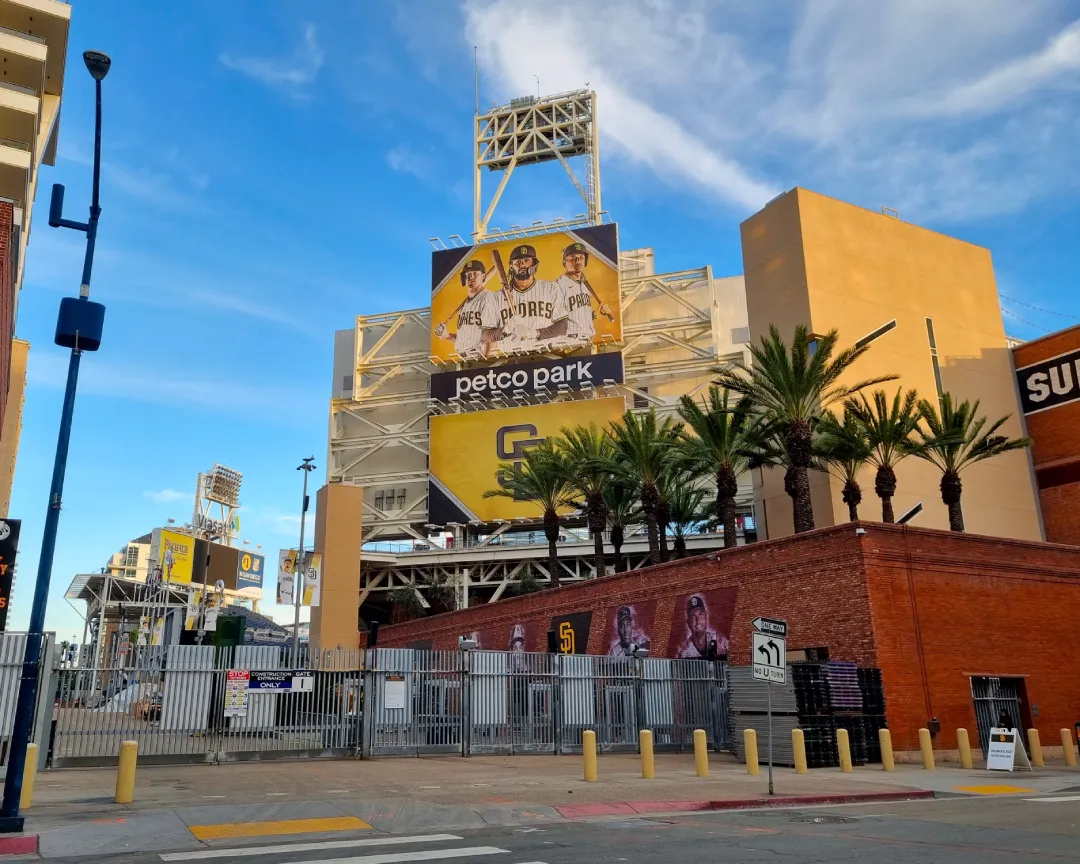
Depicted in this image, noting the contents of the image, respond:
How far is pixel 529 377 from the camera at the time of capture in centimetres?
7388

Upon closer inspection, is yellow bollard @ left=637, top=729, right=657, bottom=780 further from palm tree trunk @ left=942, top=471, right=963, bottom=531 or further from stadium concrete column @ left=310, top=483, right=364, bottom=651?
stadium concrete column @ left=310, top=483, right=364, bottom=651

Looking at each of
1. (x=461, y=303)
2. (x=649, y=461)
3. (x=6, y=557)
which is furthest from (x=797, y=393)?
(x=461, y=303)

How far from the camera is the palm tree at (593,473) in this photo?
41.7 meters

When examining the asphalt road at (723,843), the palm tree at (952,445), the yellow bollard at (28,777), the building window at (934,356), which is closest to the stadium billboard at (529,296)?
the building window at (934,356)

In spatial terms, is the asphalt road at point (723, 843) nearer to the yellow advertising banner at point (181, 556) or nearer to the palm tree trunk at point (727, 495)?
the palm tree trunk at point (727, 495)

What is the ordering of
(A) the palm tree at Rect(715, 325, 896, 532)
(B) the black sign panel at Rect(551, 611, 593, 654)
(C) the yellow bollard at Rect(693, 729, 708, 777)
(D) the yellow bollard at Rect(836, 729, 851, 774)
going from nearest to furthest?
(C) the yellow bollard at Rect(693, 729, 708, 777)
(D) the yellow bollard at Rect(836, 729, 851, 774)
(A) the palm tree at Rect(715, 325, 896, 532)
(B) the black sign panel at Rect(551, 611, 593, 654)

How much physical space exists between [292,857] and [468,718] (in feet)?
49.8

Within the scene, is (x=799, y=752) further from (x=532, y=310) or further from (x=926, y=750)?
(x=532, y=310)

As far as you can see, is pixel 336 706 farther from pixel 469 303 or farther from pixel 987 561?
pixel 469 303

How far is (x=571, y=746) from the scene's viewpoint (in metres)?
25.5

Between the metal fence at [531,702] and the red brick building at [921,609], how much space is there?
314 cm

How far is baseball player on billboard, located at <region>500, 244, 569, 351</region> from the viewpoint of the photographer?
242 feet

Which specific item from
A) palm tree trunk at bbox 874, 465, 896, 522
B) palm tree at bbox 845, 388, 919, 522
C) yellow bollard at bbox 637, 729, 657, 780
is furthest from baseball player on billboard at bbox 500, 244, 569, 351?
yellow bollard at bbox 637, 729, 657, 780

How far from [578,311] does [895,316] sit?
106 ft
